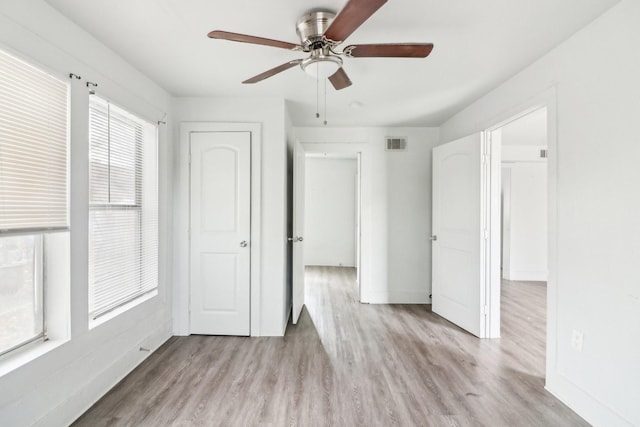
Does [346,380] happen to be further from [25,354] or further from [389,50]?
[389,50]

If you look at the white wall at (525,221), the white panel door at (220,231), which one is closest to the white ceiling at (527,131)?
the white wall at (525,221)

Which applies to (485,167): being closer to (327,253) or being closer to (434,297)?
(434,297)

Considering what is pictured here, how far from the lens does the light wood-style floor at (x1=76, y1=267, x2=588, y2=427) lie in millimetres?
1840

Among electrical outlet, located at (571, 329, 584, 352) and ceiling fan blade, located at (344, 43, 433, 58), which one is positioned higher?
ceiling fan blade, located at (344, 43, 433, 58)

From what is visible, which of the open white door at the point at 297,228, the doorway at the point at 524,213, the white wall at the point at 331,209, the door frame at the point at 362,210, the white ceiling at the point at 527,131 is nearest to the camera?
the open white door at the point at 297,228

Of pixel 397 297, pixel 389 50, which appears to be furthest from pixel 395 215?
pixel 389 50

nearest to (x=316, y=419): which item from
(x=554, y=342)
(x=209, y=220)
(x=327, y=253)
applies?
(x=554, y=342)

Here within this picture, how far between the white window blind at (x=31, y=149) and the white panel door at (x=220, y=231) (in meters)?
1.29

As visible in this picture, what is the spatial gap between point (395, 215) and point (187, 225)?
266cm

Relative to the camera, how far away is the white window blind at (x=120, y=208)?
2.05 m

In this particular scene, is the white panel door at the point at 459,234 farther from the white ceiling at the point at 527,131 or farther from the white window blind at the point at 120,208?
the white window blind at the point at 120,208

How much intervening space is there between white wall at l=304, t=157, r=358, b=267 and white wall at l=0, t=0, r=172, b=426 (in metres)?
4.37

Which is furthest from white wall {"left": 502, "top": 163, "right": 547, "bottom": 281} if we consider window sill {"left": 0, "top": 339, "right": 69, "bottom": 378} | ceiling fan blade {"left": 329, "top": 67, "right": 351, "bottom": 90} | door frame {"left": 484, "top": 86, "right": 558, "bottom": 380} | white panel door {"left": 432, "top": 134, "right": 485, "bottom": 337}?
window sill {"left": 0, "top": 339, "right": 69, "bottom": 378}

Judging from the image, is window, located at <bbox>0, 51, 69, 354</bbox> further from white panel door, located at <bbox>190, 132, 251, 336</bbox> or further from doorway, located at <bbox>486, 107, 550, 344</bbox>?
doorway, located at <bbox>486, 107, 550, 344</bbox>
